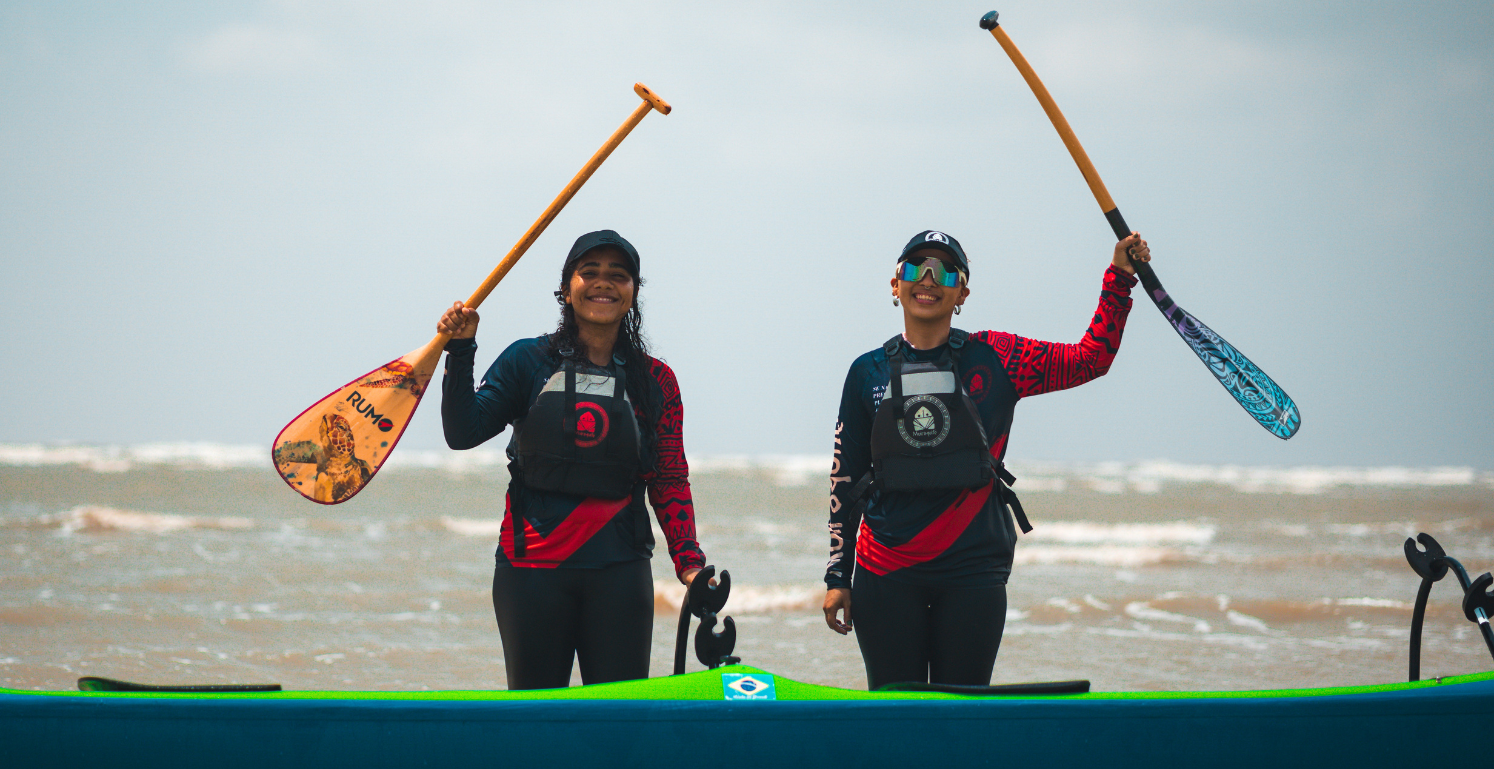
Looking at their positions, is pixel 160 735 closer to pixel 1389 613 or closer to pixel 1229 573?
pixel 1389 613

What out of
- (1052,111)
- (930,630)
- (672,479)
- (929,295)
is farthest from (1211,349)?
(672,479)

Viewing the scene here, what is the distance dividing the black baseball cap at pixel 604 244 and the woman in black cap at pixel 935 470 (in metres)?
0.68

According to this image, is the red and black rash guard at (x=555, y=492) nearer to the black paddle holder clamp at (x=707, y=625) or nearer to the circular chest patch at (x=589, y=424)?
the circular chest patch at (x=589, y=424)

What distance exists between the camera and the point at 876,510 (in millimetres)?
2678

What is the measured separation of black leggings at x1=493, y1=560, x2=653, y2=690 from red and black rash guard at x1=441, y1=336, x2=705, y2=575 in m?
0.04

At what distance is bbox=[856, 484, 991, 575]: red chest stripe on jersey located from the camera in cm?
257

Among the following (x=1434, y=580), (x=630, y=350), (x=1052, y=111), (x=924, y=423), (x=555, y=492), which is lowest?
(x=1434, y=580)

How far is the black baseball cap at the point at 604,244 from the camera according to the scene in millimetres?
2617

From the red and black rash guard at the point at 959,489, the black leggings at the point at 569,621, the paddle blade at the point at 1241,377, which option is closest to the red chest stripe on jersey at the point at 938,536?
the red and black rash guard at the point at 959,489

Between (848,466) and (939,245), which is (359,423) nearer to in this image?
(848,466)

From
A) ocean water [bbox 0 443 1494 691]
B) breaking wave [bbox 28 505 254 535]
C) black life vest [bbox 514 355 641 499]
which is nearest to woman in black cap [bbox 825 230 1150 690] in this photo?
black life vest [bbox 514 355 641 499]

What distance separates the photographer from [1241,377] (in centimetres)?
307

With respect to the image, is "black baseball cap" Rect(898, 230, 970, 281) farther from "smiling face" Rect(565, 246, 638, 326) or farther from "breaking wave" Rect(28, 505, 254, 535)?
"breaking wave" Rect(28, 505, 254, 535)

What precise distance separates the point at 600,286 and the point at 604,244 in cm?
11
